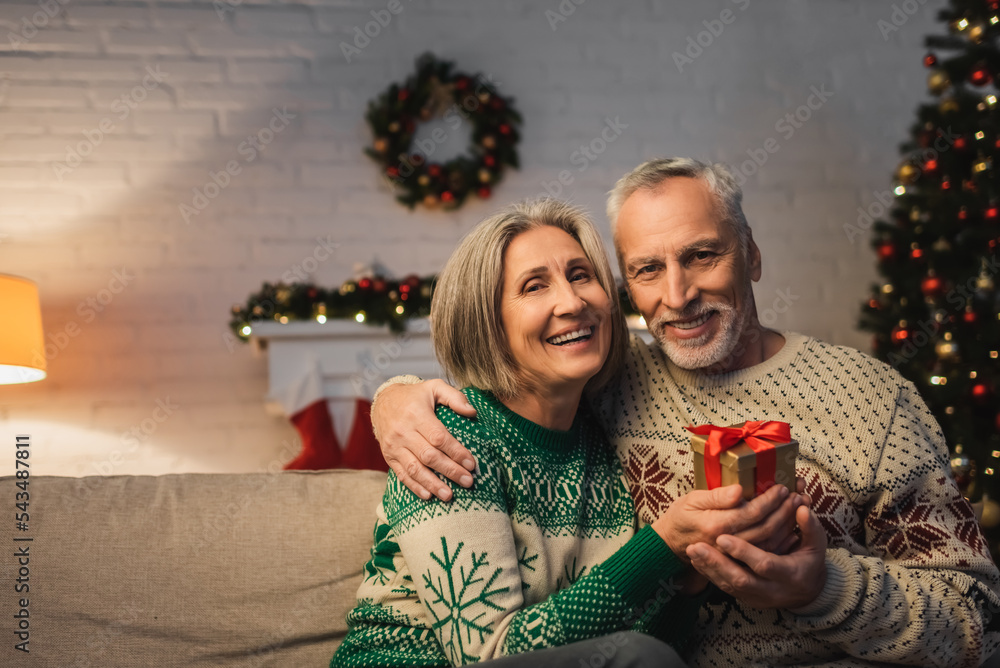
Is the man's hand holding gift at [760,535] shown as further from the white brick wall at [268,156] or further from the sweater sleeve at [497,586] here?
the white brick wall at [268,156]

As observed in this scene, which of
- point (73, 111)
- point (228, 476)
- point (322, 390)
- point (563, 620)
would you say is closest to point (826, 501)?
point (563, 620)

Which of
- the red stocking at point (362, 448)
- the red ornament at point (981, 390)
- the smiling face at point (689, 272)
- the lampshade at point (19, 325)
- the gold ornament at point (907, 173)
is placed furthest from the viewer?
the red stocking at point (362, 448)

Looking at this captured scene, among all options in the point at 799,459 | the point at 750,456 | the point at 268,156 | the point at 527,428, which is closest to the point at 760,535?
the point at 750,456

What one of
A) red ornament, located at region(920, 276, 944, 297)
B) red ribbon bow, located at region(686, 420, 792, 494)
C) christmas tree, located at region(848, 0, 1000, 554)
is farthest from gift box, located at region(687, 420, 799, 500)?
red ornament, located at region(920, 276, 944, 297)

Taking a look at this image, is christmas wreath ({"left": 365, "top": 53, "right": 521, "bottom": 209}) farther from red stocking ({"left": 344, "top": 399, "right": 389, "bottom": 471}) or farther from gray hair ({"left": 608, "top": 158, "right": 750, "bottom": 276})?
gray hair ({"left": 608, "top": 158, "right": 750, "bottom": 276})

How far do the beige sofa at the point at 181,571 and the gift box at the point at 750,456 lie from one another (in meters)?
0.80

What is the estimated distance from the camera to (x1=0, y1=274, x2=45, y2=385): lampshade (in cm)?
263

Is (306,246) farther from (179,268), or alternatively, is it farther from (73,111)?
(73,111)

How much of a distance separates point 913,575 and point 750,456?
0.45 m

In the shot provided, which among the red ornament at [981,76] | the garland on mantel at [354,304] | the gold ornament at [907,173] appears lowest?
the garland on mantel at [354,304]

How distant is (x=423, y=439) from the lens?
47.7 inches

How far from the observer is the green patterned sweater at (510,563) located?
1.08 m

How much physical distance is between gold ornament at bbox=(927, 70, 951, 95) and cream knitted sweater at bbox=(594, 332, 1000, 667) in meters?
1.83

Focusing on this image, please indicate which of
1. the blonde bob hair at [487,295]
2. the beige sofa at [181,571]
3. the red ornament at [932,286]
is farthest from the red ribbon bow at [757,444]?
the red ornament at [932,286]
